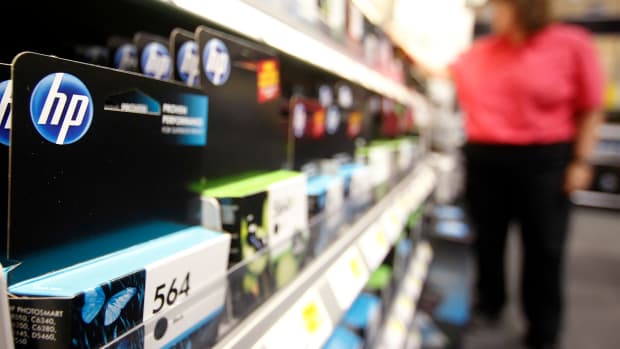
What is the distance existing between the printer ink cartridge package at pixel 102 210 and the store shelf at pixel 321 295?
0.18 ft

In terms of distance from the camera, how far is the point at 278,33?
73 centimetres

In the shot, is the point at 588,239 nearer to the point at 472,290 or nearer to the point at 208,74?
the point at 472,290

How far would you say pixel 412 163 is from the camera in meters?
2.07

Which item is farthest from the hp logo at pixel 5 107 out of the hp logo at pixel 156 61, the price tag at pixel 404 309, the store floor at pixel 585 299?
the store floor at pixel 585 299

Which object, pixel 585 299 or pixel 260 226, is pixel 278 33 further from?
pixel 585 299

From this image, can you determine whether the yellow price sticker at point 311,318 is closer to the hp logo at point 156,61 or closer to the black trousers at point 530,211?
the hp logo at point 156,61

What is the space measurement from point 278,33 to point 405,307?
1.31 m

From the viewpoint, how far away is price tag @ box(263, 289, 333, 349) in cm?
51

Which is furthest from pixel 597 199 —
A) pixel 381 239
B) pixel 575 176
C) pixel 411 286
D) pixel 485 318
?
pixel 381 239

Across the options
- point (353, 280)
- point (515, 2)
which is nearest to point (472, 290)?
point (515, 2)

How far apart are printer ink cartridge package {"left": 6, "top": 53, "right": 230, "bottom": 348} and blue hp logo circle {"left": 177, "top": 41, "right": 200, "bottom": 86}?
64 millimetres

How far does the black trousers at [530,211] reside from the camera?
6.00ft

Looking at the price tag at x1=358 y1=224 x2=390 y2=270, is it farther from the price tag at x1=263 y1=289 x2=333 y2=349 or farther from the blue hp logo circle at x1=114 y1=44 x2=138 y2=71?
the blue hp logo circle at x1=114 y1=44 x2=138 y2=71

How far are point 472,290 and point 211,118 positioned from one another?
2.35 meters
